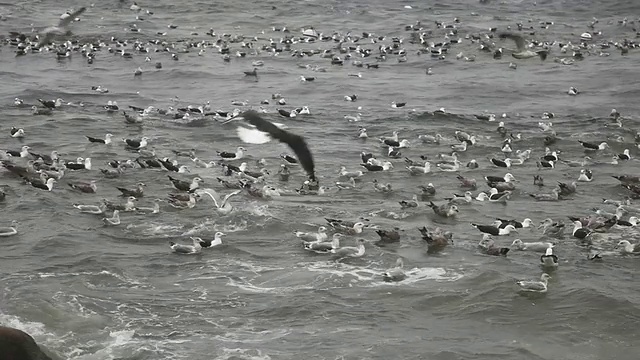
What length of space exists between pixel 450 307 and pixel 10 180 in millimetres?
10947

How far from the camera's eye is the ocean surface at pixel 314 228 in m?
12.6

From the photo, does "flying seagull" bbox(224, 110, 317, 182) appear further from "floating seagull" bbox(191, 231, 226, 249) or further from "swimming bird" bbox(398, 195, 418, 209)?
"swimming bird" bbox(398, 195, 418, 209)

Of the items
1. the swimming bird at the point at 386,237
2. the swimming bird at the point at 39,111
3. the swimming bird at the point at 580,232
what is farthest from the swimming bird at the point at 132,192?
the swimming bird at the point at 580,232

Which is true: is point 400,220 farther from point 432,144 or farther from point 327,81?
point 327,81

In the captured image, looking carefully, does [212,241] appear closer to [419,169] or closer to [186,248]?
[186,248]

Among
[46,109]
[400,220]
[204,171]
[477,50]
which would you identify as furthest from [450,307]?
[477,50]

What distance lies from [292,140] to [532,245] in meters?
6.10

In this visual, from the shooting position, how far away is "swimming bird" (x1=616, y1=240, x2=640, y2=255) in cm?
1596

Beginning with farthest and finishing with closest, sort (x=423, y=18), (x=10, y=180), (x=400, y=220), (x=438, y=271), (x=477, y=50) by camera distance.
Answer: (x=423, y=18)
(x=477, y=50)
(x=10, y=180)
(x=400, y=220)
(x=438, y=271)

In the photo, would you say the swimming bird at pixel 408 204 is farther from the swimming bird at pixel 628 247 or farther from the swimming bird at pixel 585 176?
the swimming bird at pixel 585 176

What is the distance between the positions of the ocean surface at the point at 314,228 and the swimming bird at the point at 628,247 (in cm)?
29

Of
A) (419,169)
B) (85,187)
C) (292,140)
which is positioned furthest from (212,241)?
(419,169)

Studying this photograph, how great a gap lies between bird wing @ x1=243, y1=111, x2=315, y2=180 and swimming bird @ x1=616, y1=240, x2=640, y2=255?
699cm

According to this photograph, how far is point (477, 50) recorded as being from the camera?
38562mm
